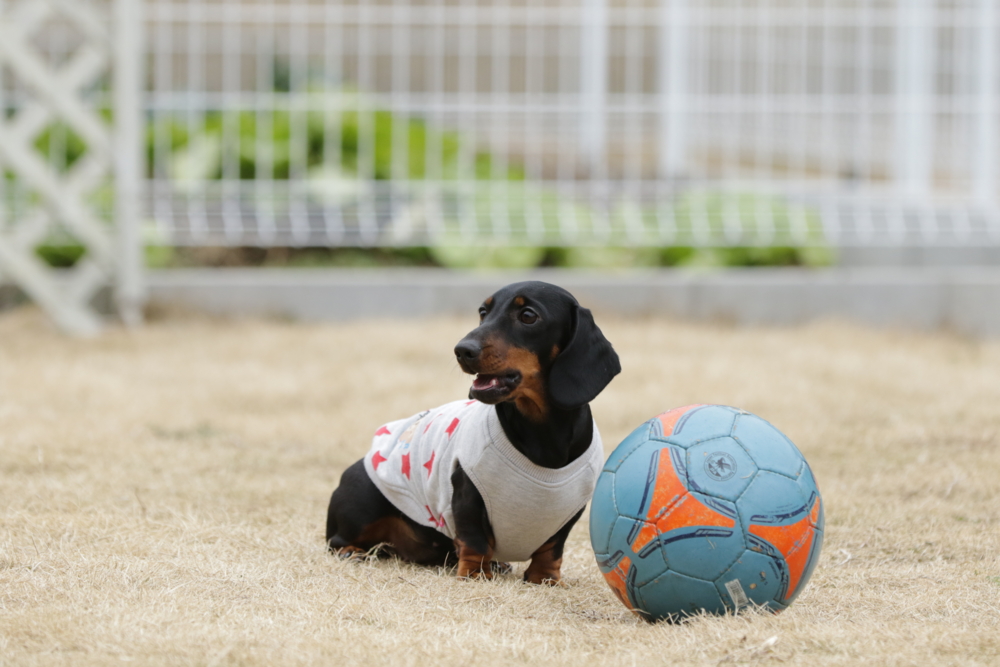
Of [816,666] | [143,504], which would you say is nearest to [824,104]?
[143,504]

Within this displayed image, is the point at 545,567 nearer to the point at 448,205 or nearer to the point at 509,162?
the point at 448,205

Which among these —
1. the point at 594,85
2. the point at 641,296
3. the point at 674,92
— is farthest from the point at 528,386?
the point at 594,85

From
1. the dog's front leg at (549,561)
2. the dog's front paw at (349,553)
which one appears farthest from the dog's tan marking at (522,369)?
the dog's front paw at (349,553)

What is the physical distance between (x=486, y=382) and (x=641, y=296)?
5.29 meters

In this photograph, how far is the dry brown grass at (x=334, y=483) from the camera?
2.47 meters

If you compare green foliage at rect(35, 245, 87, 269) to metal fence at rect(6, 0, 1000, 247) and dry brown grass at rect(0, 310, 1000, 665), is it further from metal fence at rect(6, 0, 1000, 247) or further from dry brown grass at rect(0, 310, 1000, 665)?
dry brown grass at rect(0, 310, 1000, 665)

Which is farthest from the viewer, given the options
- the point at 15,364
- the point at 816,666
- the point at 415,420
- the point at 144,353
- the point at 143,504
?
the point at 144,353

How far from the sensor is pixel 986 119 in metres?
8.95

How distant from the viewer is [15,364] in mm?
6477

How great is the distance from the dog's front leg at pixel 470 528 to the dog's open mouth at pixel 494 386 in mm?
287

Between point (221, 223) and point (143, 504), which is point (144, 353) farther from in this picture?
point (143, 504)

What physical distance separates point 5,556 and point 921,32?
8280mm

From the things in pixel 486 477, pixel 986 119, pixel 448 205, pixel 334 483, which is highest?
pixel 986 119

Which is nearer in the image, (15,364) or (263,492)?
(263,492)
